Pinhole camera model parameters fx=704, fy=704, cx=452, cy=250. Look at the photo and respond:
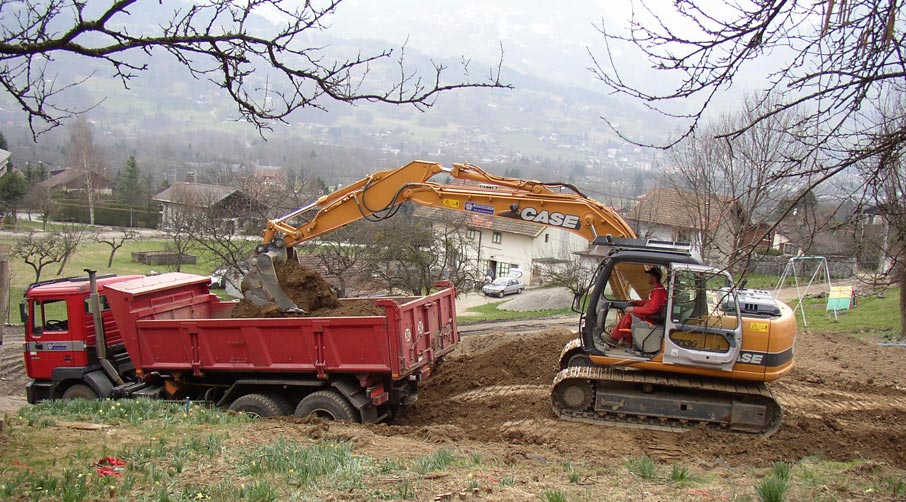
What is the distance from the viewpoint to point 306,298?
36.2 feet

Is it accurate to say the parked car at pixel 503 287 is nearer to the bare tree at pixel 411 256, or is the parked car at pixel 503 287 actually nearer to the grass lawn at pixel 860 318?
the bare tree at pixel 411 256

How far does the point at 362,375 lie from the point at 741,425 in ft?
17.1

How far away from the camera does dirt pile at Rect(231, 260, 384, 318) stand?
1077 centimetres

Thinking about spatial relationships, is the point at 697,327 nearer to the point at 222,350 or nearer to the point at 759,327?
the point at 759,327

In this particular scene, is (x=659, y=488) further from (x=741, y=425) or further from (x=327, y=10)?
(x=327, y=10)

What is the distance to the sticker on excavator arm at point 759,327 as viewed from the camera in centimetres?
930

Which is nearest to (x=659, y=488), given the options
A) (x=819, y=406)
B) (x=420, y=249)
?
(x=819, y=406)

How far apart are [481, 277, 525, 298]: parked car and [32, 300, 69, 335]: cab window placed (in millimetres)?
33458

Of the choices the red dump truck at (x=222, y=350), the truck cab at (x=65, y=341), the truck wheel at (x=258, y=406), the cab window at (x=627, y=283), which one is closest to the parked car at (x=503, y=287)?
the red dump truck at (x=222, y=350)

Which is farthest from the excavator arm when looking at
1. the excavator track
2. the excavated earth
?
the excavator track

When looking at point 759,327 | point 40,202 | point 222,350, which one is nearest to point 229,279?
point 222,350

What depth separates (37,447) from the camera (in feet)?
23.4

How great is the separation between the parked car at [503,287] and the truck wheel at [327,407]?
3448 cm

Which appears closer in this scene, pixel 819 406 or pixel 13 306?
pixel 819 406
